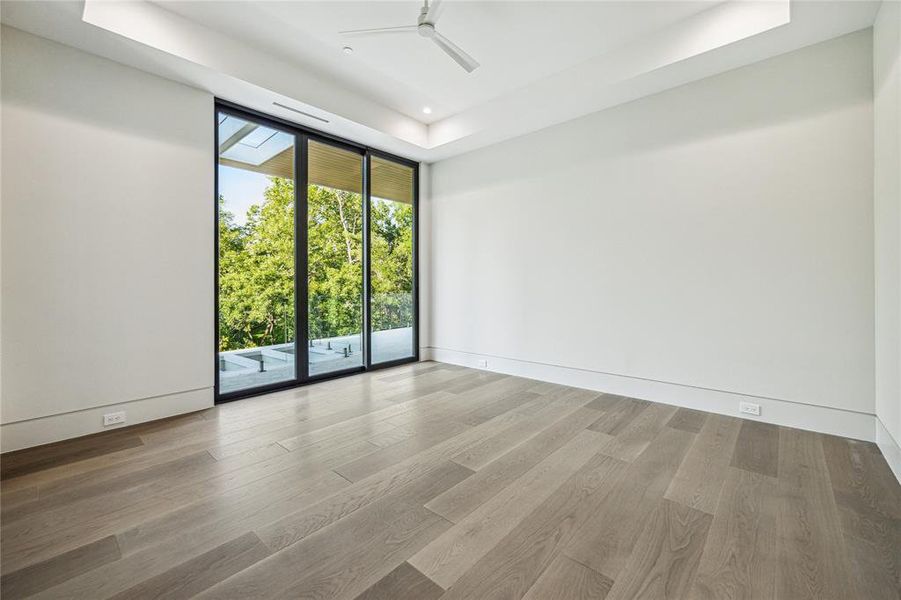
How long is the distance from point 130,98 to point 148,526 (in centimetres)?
313

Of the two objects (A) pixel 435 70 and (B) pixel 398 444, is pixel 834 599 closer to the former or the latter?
(B) pixel 398 444

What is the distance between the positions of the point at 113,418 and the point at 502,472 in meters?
3.00

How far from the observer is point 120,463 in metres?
2.39

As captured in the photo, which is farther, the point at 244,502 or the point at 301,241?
the point at 301,241

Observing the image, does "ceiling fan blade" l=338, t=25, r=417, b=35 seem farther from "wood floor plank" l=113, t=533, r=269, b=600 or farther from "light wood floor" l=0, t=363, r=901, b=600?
"wood floor plank" l=113, t=533, r=269, b=600

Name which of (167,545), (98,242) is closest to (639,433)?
(167,545)

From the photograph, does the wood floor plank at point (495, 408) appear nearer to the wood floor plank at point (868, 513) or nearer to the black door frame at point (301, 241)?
the black door frame at point (301, 241)

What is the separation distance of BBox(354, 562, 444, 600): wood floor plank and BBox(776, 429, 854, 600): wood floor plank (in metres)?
1.26

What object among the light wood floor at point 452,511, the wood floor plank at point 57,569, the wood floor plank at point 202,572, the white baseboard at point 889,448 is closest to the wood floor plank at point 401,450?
the light wood floor at point 452,511

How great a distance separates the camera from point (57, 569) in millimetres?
1494

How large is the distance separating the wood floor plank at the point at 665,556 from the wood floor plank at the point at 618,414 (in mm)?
1006

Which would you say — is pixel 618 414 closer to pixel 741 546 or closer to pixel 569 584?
pixel 741 546

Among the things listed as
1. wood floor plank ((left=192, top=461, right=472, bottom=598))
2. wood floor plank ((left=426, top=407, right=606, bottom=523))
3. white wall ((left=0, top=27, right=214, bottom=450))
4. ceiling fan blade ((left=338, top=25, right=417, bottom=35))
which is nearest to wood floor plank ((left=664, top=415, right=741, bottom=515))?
wood floor plank ((left=426, top=407, right=606, bottom=523))

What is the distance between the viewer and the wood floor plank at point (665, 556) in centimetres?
139
